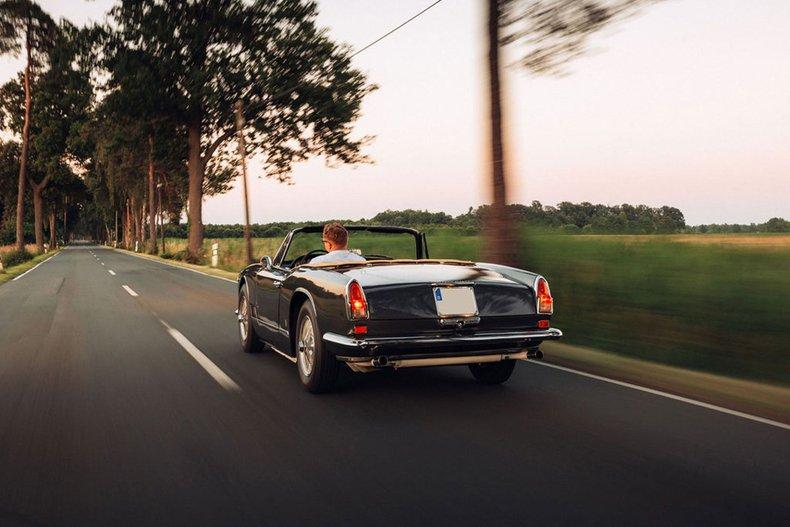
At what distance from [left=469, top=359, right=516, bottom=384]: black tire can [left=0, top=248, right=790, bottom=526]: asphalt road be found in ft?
0.59

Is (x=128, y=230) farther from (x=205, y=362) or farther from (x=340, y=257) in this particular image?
(x=340, y=257)

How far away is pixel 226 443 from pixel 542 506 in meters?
2.01

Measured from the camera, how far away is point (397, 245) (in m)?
15.5

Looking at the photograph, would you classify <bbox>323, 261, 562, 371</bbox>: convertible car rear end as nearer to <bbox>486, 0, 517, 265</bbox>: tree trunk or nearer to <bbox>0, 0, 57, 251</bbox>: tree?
<bbox>486, 0, 517, 265</bbox>: tree trunk

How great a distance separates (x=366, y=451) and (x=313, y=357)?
5.35 feet

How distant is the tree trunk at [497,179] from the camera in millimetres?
11250

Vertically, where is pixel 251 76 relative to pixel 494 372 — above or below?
above

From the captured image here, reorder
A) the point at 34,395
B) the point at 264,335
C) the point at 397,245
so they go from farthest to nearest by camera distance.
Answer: the point at 397,245
the point at 264,335
the point at 34,395

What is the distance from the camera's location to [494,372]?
6.16 meters

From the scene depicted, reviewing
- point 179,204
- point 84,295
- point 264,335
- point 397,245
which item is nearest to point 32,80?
point 179,204

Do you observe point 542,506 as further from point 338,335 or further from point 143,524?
point 338,335

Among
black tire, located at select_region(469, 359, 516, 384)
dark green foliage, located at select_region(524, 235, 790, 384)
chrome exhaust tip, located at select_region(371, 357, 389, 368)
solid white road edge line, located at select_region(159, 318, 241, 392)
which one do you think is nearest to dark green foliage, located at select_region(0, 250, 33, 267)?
solid white road edge line, located at select_region(159, 318, 241, 392)

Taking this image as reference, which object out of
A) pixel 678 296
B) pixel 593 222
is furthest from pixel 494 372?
pixel 593 222

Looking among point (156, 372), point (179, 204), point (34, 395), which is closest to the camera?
point (34, 395)
